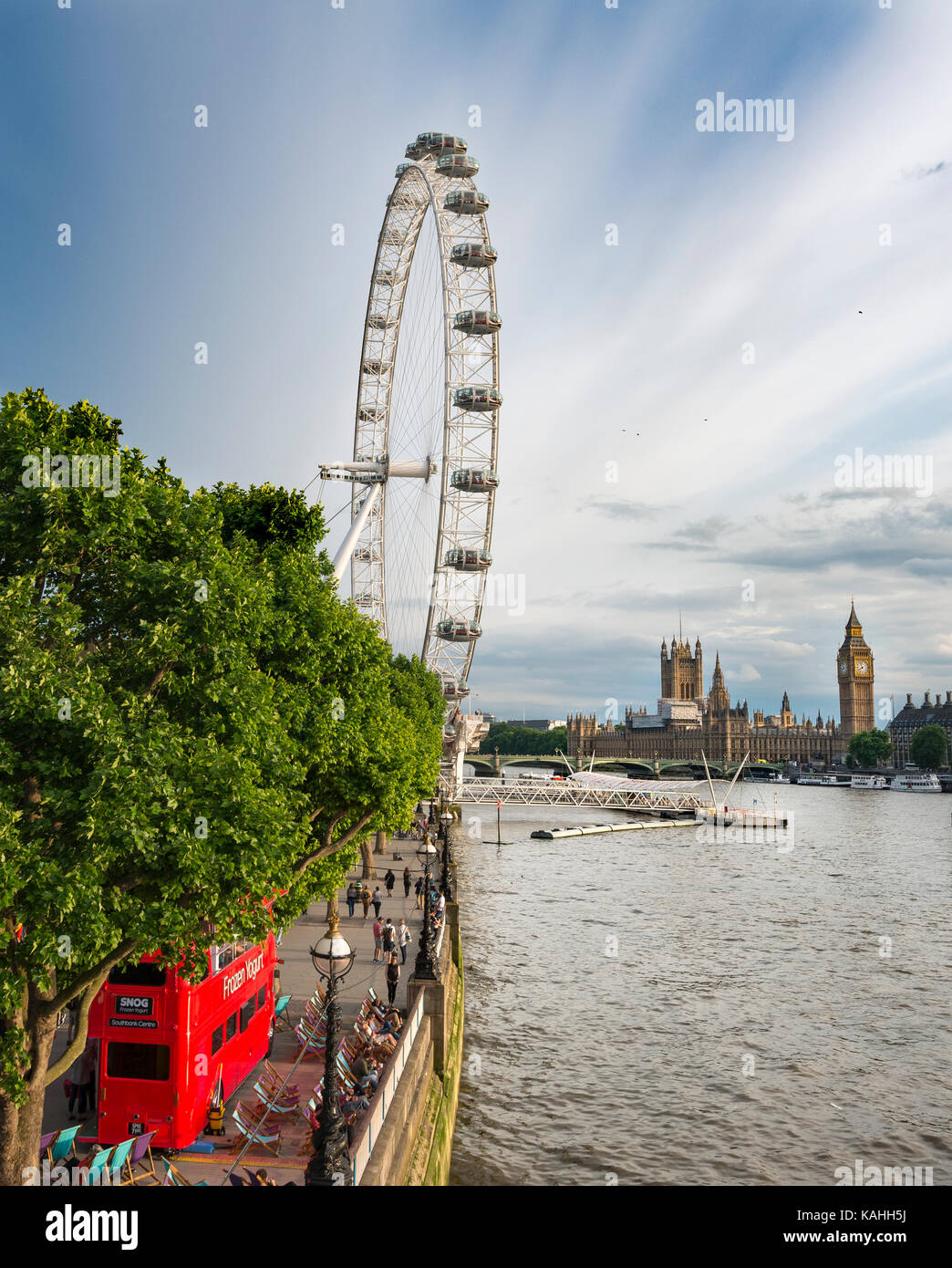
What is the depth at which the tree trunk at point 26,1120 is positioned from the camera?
10.9 metres

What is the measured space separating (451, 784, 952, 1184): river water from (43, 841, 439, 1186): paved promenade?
9.02ft

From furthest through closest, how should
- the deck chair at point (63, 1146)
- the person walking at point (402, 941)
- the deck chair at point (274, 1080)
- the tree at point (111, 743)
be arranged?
1. the person walking at point (402, 941)
2. the deck chair at point (274, 1080)
3. the deck chair at point (63, 1146)
4. the tree at point (111, 743)

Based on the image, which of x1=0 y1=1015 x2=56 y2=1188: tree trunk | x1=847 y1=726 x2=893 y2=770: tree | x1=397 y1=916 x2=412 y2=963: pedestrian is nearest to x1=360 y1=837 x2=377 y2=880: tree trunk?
x1=397 y1=916 x2=412 y2=963: pedestrian

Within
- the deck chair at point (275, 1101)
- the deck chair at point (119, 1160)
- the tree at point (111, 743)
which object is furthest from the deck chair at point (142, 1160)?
the deck chair at point (275, 1101)

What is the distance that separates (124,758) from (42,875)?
4.53 ft

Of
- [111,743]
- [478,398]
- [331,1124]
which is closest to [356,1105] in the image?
[331,1124]

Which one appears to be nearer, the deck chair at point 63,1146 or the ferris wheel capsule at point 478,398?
the deck chair at point 63,1146

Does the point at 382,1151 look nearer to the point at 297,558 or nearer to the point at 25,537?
the point at 25,537

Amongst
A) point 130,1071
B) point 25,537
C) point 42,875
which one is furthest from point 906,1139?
point 25,537

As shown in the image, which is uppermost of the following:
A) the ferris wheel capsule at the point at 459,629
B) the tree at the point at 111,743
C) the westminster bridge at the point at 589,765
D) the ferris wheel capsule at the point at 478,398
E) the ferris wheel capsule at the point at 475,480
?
the ferris wheel capsule at the point at 478,398

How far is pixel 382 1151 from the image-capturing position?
10547 mm

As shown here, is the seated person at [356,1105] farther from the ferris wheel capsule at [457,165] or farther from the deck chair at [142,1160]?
the ferris wheel capsule at [457,165]

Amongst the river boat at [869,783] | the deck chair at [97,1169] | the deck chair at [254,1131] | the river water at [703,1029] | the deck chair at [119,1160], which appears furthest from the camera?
the river boat at [869,783]

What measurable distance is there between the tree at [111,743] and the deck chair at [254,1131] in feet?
8.88
